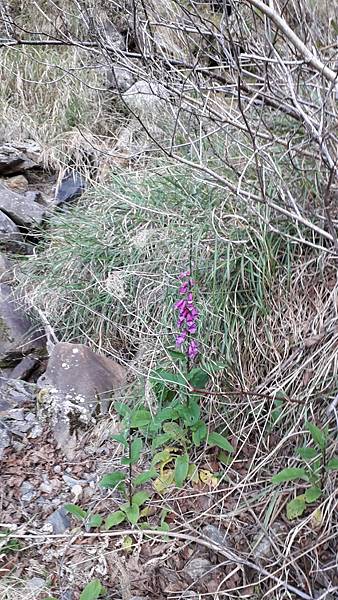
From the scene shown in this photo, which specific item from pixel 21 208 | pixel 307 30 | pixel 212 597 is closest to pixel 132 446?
pixel 212 597

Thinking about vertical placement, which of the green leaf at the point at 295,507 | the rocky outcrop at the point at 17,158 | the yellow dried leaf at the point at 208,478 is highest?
the rocky outcrop at the point at 17,158

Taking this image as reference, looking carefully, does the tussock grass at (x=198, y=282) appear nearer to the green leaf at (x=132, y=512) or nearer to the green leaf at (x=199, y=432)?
the green leaf at (x=199, y=432)

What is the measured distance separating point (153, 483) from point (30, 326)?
1.18 meters

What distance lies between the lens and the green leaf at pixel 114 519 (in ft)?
6.56

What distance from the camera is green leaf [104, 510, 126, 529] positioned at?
1998mm

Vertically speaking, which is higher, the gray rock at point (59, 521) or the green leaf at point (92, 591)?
the green leaf at point (92, 591)

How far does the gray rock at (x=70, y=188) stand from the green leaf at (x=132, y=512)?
239 cm

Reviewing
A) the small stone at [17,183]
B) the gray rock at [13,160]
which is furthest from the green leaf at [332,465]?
the gray rock at [13,160]

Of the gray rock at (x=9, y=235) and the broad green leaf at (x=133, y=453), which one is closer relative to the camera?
the broad green leaf at (x=133, y=453)

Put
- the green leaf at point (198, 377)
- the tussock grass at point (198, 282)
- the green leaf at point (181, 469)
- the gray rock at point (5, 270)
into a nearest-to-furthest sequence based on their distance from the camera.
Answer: the green leaf at point (181, 469) < the green leaf at point (198, 377) < the tussock grass at point (198, 282) < the gray rock at point (5, 270)

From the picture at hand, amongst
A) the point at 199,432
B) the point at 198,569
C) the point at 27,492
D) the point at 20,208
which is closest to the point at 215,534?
the point at 198,569

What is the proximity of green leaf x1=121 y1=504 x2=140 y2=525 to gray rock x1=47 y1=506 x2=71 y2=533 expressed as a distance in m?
0.21

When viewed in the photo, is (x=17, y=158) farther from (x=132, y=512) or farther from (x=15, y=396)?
(x=132, y=512)

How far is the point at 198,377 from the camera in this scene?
2.23 meters
